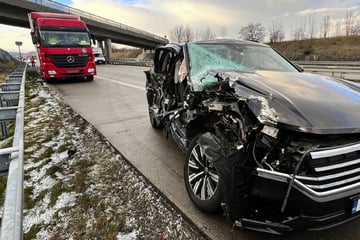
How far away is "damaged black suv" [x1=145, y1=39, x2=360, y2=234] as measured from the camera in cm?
187

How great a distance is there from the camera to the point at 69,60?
1380cm

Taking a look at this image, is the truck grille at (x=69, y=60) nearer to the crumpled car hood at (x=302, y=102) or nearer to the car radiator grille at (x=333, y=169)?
the crumpled car hood at (x=302, y=102)

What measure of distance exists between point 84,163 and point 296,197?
10.9 feet

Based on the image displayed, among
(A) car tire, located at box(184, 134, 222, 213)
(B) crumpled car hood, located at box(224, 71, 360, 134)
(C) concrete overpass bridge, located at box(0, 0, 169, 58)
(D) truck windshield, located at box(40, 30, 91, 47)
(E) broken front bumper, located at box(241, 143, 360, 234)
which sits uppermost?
(C) concrete overpass bridge, located at box(0, 0, 169, 58)

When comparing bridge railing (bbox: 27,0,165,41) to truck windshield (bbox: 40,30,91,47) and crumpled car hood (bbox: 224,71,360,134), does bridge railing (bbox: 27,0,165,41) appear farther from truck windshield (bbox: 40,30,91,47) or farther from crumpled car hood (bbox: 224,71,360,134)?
crumpled car hood (bbox: 224,71,360,134)

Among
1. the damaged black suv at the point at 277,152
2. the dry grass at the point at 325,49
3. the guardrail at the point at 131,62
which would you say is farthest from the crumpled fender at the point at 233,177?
the dry grass at the point at 325,49

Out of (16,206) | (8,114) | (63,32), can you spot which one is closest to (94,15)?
(63,32)

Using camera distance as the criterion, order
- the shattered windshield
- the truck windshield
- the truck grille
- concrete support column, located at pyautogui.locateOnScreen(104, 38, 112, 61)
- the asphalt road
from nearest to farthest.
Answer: the asphalt road
the shattered windshield
the truck windshield
the truck grille
concrete support column, located at pyautogui.locateOnScreen(104, 38, 112, 61)

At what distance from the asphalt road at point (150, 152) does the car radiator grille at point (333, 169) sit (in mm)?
725

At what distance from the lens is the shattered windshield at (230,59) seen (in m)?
3.54

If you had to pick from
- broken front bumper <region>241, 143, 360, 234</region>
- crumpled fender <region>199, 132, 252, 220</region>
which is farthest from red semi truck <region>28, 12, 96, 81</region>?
broken front bumper <region>241, 143, 360, 234</region>

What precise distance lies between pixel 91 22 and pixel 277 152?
44775 millimetres

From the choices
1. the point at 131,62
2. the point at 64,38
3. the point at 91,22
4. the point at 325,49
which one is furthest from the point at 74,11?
the point at 325,49

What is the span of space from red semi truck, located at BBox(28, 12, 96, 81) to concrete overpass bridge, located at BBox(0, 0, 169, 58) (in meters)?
19.4
